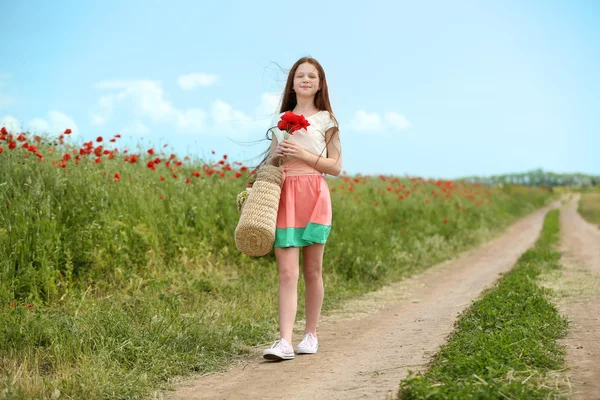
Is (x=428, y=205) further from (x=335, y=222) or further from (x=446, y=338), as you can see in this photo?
(x=446, y=338)

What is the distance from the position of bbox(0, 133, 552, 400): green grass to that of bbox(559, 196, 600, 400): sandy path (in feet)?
8.57

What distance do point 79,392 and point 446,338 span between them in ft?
10.2

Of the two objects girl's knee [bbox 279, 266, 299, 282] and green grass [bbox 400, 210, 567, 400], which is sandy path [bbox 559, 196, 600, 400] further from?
girl's knee [bbox 279, 266, 299, 282]

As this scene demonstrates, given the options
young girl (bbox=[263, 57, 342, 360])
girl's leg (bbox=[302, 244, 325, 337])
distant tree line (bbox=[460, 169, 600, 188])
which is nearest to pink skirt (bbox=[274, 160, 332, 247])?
young girl (bbox=[263, 57, 342, 360])

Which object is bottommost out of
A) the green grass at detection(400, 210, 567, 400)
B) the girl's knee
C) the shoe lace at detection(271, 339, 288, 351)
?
the shoe lace at detection(271, 339, 288, 351)

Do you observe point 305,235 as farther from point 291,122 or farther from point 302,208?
point 291,122

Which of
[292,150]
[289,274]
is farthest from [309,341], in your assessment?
[292,150]

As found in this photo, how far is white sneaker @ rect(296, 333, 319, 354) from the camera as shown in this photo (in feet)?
18.6

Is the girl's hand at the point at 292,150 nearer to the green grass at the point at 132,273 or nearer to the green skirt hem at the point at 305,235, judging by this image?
the green skirt hem at the point at 305,235

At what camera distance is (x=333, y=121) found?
5566 millimetres

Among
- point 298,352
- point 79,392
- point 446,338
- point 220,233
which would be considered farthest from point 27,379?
point 220,233

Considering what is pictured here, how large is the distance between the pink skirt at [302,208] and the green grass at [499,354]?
1.37 meters

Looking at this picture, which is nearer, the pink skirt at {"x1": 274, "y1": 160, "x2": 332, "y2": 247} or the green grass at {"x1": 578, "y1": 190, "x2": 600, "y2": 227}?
the pink skirt at {"x1": 274, "y1": 160, "x2": 332, "y2": 247}

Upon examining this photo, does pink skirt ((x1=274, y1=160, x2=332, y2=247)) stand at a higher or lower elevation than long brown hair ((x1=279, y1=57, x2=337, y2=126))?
lower
